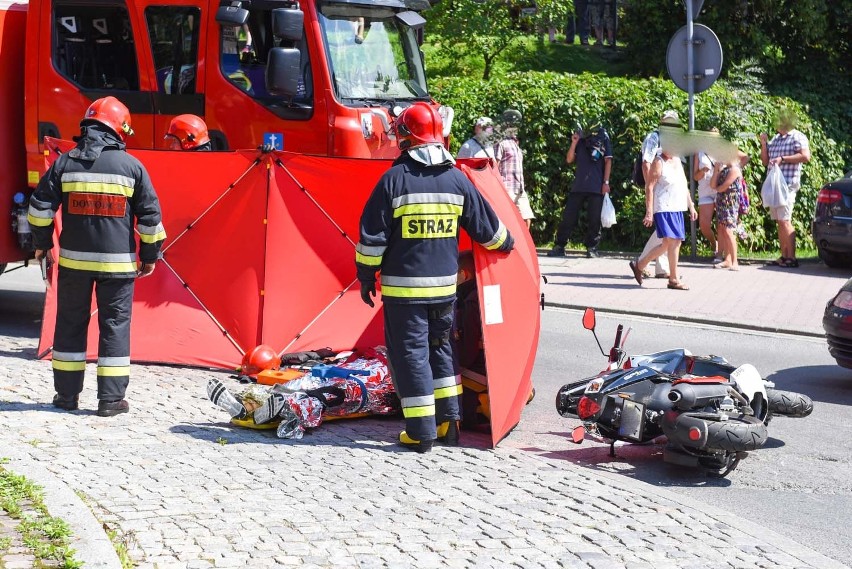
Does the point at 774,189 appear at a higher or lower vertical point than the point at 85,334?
higher

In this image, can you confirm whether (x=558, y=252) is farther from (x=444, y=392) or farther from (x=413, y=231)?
(x=413, y=231)

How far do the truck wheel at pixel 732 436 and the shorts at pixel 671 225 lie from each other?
23.8 ft

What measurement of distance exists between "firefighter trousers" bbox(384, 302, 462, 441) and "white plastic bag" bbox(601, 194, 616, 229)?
32.2ft

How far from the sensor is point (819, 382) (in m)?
9.95

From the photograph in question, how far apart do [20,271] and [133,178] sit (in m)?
7.98

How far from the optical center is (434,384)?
24.6ft

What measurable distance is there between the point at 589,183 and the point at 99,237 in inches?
395

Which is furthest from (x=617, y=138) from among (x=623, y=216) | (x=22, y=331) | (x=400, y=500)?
(x=400, y=500)

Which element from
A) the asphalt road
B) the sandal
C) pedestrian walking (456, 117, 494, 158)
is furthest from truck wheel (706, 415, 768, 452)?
pedestrian walking (456, 117, 494, 158)

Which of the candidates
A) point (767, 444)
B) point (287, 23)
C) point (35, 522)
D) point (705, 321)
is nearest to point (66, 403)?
point (35, 522)

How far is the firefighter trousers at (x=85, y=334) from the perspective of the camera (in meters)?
7.96

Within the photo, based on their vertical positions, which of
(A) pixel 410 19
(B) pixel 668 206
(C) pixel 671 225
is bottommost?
(C) pixel 671 225

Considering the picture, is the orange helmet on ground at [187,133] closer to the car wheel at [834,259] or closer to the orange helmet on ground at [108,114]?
the orange helmet on ground at [108,114]

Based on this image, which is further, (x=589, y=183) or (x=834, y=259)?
(x=589, y=183)
